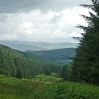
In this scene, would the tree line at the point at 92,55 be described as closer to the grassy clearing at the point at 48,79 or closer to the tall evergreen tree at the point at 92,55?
the tall evergreen tree at the point at 92,55

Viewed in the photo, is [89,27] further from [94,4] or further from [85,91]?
[85,91]

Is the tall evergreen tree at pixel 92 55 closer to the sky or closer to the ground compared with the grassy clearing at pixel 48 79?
closer to the sky

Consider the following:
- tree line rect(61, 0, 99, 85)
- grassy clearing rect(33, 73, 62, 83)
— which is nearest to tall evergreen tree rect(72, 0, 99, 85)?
tree line rect(61, 0, 99, 85)

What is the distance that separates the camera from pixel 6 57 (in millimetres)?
132125

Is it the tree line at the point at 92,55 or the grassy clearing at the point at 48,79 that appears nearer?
the tree line at the point at 92,55

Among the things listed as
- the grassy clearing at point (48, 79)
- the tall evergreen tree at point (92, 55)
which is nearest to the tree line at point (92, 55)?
the tall evergreen tree at point (92, 55)

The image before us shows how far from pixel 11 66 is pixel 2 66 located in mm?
8856

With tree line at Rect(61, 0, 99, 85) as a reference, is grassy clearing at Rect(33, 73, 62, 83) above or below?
below

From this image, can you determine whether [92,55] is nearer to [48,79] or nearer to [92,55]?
[92,55]

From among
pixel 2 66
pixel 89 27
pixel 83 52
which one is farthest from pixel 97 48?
pixel 2 66

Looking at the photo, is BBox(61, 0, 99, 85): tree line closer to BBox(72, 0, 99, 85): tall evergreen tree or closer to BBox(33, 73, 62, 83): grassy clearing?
BBox(72, 0, 99, 85): tall evergreen tree

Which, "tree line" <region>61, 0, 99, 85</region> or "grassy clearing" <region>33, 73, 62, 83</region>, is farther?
"grassy clearing" <region>33, 73, 62, 83</region>

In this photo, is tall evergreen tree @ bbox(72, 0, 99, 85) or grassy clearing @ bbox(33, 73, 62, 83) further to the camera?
grassy clearing @ bbox(33, 73, 62, 83)

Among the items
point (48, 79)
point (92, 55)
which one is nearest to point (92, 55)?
point (92, 55)
